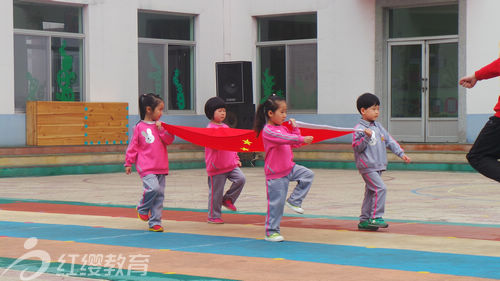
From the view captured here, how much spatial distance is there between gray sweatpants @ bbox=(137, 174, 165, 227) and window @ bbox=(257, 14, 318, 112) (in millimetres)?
13639

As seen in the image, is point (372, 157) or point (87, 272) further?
point (372, 157)

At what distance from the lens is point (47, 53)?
1966cm

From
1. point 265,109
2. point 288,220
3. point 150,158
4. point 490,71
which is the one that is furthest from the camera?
point 288,220

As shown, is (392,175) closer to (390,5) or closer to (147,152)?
(390,5)

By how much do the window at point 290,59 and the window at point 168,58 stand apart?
1.96 metres

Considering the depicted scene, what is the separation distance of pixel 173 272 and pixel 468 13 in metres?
14.9

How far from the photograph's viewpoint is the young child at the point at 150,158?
8797mm

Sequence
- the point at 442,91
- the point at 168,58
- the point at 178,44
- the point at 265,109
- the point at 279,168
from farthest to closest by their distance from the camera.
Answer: the point at 178,44, the point at 168,58, the point at 442,91, the point at 265,109, the point at 279,168

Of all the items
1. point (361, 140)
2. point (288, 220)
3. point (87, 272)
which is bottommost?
point (288, 220)

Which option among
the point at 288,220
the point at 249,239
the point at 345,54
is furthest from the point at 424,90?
the point at 249,239

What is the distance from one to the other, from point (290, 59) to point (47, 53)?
647 centimetres

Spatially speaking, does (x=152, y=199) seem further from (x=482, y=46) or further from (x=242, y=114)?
(x=482, y=46)

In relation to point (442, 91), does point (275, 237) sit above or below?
below

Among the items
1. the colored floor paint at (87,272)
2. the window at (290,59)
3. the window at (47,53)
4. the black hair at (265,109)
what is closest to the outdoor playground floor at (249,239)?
the colored floor paint at (87,272)
